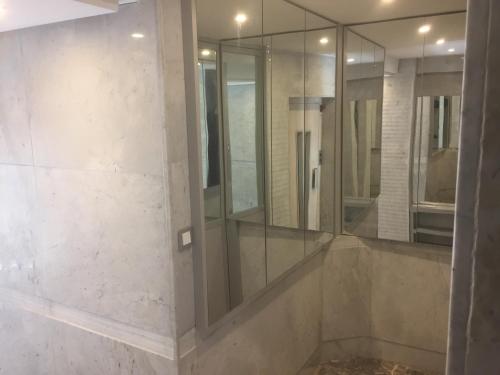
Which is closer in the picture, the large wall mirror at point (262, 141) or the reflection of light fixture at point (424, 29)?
the large wall mirror at point (262, 141)

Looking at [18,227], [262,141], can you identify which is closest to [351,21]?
[262,141]

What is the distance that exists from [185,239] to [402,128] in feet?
5.42

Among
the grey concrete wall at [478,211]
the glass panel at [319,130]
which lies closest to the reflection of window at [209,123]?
the glass panel at [319,130]

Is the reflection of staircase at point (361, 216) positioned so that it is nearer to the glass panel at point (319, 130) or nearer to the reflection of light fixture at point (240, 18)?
the glass panel at point (319, 130)

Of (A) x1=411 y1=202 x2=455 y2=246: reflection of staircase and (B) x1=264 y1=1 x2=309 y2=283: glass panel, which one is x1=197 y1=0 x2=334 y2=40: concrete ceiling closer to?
(B) x1=264 y1=1 x2=309 y2=283: glass panel

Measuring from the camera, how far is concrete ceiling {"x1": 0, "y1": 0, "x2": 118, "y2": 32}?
130cm

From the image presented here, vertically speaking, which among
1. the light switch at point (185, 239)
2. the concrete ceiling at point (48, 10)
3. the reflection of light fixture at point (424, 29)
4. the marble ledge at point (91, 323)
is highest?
the reflection of light fixture at point (424, 29)

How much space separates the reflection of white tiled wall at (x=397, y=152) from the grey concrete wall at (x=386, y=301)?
0.14m

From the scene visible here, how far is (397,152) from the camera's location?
2.65 metres

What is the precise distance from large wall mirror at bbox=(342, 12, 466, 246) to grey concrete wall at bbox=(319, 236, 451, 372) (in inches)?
4.7

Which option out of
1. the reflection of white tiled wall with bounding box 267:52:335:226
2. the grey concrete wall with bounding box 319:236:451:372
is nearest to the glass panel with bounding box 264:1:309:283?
the reflection of white tiled wall with bounding box 267:52:335:226

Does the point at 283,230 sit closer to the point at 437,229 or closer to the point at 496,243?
the point at 437,229

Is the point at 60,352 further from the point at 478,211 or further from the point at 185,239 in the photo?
the point at 478,211

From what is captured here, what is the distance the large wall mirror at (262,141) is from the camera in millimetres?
1677
